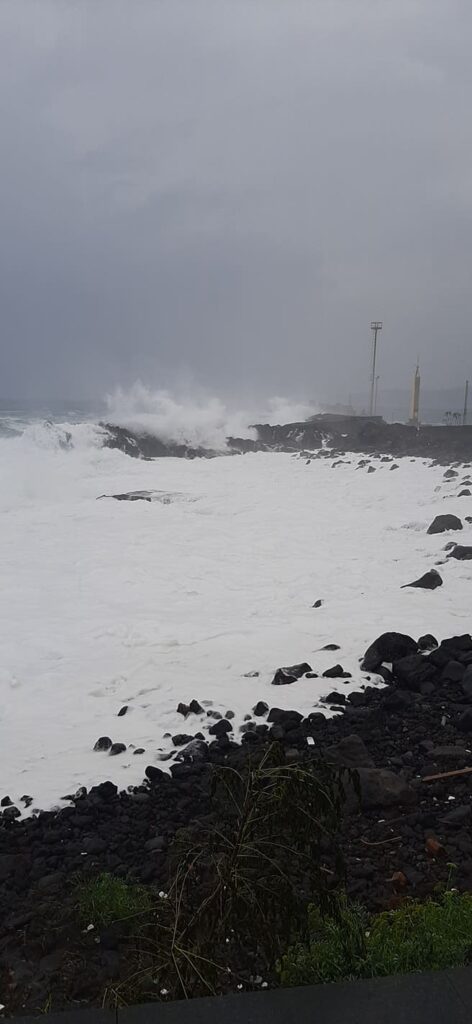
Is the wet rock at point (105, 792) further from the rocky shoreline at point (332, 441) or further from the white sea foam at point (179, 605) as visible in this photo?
the rocky shoreline at point (332, 441)

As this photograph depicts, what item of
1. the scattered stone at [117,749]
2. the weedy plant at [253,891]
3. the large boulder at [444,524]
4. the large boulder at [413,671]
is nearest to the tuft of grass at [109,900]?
the weedy plant at [253,891]

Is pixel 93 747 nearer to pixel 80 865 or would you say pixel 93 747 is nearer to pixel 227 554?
pixel 80 865

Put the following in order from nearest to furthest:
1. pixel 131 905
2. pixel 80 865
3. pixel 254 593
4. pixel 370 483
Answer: pixel 131 905, pixel 80 865, pixel 254 593, pixel 370 483

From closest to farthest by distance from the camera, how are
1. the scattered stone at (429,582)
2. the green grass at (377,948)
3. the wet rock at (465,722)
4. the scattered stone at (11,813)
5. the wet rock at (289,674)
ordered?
the green grass at (377,948)
the scattered stone at (11,813)
the wet rock at (465,722)
the wet rock at (289,674)
the scattered stone at (429,582)

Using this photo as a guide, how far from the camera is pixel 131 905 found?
3.14 m

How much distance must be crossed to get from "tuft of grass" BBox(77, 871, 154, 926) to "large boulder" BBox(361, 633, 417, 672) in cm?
344

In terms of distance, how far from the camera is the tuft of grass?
310cm

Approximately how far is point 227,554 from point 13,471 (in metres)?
12.6

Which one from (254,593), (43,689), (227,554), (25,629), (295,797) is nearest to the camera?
(295,797)

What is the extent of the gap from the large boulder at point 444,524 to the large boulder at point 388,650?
21.4 feet

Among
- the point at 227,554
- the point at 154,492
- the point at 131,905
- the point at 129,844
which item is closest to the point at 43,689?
the point at 129,844

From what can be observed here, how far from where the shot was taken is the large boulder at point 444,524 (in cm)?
1268

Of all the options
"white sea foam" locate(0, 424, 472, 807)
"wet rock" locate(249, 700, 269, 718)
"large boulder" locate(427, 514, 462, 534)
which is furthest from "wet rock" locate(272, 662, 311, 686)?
"large boulder" locate(427, 514, 462, 534)

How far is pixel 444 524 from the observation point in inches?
502
